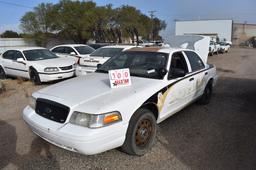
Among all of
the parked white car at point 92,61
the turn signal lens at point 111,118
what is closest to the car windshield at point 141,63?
the turn signal lens at point 111,118

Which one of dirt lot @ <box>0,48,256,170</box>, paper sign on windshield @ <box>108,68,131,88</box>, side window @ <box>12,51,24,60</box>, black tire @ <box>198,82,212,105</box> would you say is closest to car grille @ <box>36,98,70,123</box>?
dirt lot @ <box>0,48,256,170</box>

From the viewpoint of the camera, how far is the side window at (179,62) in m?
4.53

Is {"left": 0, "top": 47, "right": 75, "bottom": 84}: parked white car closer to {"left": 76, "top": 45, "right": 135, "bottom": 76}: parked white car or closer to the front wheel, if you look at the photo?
the front wheel

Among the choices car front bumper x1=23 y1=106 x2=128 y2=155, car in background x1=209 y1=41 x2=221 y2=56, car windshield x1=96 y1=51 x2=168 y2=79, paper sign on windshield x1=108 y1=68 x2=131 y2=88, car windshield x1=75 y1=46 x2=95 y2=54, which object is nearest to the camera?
car front bumper x1=23 y1=106 x2=128 y2=155

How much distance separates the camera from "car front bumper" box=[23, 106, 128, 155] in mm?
2824

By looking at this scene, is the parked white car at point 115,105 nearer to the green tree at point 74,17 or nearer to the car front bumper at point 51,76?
the car front bumper at point 51,76

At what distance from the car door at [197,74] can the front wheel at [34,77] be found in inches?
221

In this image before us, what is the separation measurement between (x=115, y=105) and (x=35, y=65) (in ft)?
21.1

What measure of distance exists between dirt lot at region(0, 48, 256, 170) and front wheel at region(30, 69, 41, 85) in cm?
285

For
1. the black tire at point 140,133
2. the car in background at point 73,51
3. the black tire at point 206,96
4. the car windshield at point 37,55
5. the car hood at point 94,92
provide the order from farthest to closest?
1. the car in background at point 73,51
2. the car windshield at point 37,55
3. the black tire at point 206,96
4. the black tire at point 140,133
5. the car hood at point 94,92

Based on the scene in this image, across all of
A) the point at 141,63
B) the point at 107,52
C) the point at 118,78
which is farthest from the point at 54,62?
the point at 118,78

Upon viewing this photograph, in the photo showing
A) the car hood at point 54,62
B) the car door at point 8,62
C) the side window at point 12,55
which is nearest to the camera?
the car hood at point 54,62

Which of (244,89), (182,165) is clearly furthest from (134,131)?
(244,89)

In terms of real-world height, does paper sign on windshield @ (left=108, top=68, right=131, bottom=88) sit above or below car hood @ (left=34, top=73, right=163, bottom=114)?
above
